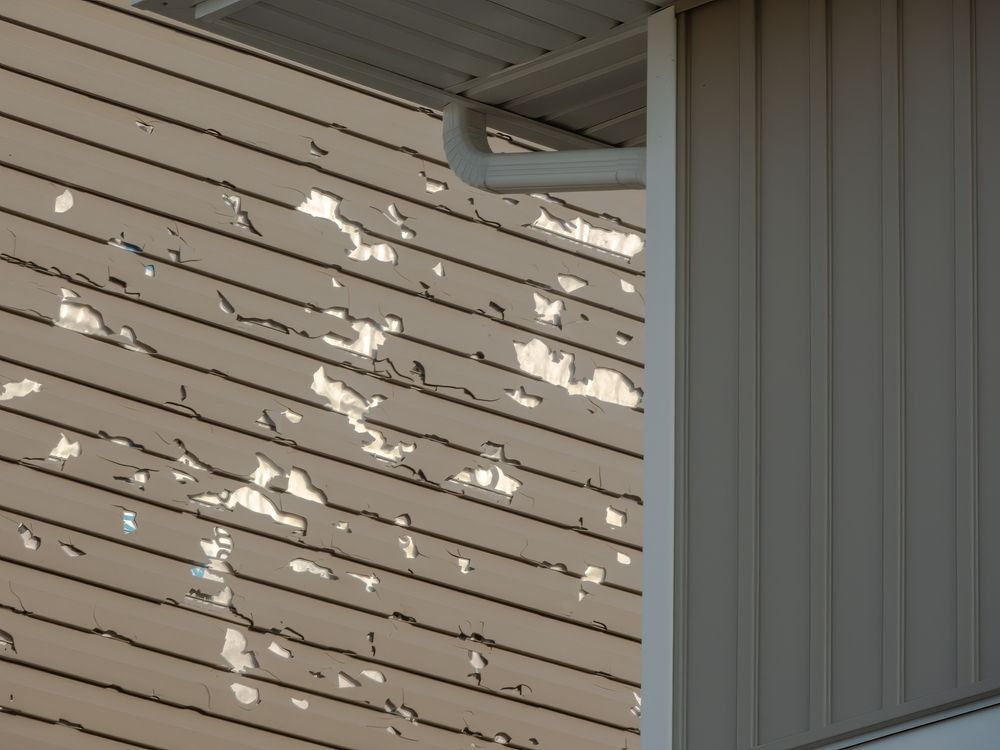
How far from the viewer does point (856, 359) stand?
6.93ft

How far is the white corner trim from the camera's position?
7.50ft

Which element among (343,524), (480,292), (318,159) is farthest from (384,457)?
(318,159)

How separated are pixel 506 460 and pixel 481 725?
0.84 metres

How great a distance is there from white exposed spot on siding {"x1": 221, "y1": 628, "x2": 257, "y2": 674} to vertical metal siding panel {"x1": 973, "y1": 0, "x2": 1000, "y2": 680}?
2.75 metres

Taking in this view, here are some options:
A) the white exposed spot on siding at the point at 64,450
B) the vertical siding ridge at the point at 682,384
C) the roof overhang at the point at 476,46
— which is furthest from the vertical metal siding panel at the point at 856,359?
the white exposed spot on siding at the point at 64,450

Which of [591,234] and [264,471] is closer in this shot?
[264,471]

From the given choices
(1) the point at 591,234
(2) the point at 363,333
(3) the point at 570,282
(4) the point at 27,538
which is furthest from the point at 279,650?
(1) the point at 591,234

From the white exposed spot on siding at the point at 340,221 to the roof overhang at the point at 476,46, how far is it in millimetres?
1474

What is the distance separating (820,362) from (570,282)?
259 centimetres

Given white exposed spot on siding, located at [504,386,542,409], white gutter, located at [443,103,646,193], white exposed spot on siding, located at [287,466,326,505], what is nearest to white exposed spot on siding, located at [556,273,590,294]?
white exposed spot on siding, located at [504,386,542,409]

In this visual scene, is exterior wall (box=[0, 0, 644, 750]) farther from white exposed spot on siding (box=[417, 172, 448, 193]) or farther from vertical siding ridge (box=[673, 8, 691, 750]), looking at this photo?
vertical siding ridge (box=[673, 8, 691, 750])

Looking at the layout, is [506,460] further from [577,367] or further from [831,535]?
[831,535]

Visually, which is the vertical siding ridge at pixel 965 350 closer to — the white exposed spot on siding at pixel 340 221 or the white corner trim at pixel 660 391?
the white corner trim at pixel 660 391

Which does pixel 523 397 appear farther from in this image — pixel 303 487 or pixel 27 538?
pixel 27 538
